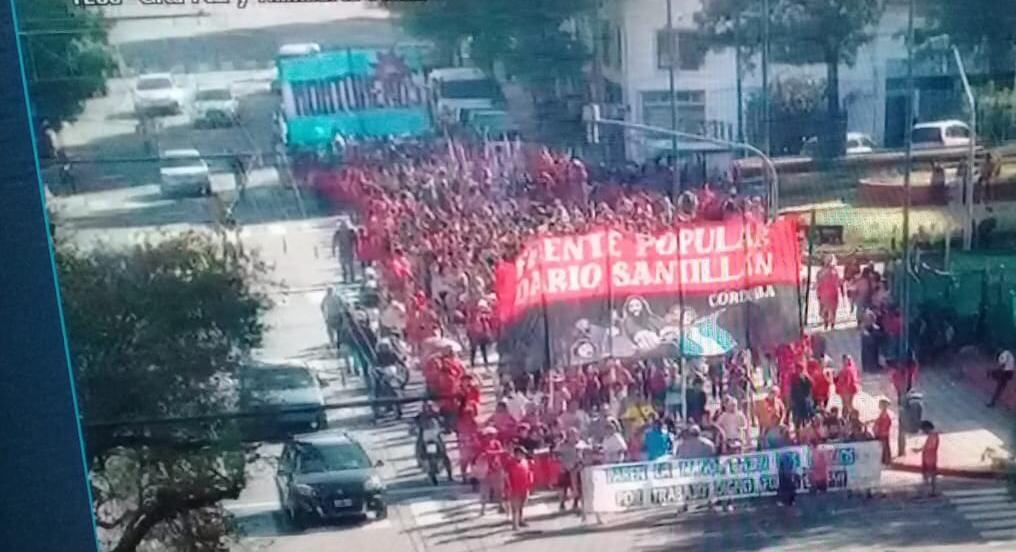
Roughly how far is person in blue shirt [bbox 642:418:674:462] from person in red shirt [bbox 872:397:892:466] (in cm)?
38

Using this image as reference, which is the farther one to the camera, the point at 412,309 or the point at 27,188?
the point at 412,309

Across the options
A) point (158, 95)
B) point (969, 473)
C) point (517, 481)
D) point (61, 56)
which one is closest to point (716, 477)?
point (517, 481)

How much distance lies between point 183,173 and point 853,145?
3.68 feet

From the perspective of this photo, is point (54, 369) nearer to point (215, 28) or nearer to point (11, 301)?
point (11, 301)

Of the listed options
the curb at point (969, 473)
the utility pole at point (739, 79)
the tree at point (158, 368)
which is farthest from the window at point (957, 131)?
the tree at point (158, 368)

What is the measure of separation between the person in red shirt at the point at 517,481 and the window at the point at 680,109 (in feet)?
2.00

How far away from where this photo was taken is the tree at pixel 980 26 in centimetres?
211

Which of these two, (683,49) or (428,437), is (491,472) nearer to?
(428,437)

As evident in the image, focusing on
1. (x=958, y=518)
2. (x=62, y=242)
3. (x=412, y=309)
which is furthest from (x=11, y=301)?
(x=958, y=518)

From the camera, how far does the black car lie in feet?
6.96

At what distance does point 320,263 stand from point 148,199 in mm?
292

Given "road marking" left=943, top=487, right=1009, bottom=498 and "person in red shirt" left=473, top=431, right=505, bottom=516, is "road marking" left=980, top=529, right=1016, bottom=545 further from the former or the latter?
"person in red shirt" left=473, top=431, right=505, bottom=516

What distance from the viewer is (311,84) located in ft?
6.63

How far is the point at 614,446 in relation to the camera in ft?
7.15
